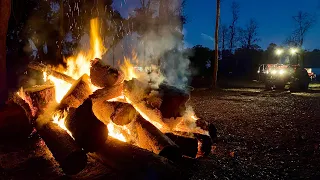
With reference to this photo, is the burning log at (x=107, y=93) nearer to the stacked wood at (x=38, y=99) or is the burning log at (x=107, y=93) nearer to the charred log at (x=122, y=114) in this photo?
the charred log at (x=122, y=114)

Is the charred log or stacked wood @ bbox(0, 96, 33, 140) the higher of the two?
the charred log

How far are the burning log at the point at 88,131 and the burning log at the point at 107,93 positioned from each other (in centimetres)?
70

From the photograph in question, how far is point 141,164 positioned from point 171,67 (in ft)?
75.7

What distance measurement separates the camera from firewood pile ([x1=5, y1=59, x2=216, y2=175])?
4.00 meters

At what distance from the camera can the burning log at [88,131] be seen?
4262 mm

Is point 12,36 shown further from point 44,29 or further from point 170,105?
point 170,105

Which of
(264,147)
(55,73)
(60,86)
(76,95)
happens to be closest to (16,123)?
(60,86)

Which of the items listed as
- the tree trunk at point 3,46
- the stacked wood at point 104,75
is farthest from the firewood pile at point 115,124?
the tree trunk at point 3,46

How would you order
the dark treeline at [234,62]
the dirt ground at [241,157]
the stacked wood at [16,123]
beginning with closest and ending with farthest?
1. the dirt ground at [241,157]
2. the stacked wood at [16,123]
3. the dark treeline at [234,62]

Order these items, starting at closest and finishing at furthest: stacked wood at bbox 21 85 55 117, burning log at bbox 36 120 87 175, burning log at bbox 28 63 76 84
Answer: burning log at bbox 36 120 87 175 < stacked wood at bbox 21 85 55 117 < burning log at bbox 28 63 76 84

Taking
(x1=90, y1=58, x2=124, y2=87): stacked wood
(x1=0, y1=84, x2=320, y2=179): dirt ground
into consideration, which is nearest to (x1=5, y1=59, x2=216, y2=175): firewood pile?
(x1=90, y1=58, x2=124, y2=87): stacked wood

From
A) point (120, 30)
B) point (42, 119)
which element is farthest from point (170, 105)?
point (120, 30)

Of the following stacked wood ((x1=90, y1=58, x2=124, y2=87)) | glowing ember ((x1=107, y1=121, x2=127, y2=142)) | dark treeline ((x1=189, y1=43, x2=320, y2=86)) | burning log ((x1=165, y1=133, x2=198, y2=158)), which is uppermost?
dark treeline ((x1=189, y1=43, x2=320, y2=86))

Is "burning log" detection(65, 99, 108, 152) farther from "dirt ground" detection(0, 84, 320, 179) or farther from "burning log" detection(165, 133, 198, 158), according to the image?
"burning log" detection(165, 133, 198, 158)
